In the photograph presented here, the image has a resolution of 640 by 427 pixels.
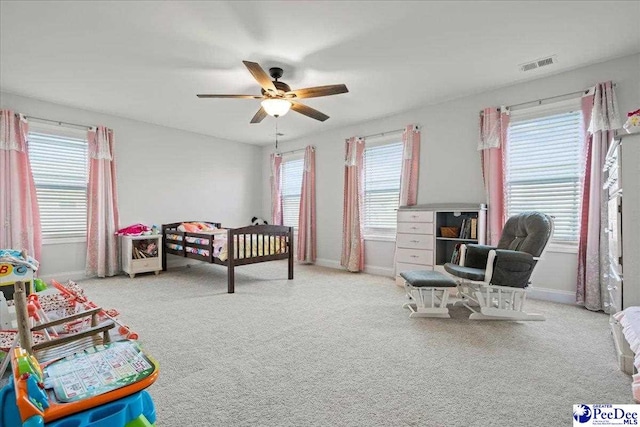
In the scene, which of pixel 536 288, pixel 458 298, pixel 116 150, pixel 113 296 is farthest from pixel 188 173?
pixel 536 288

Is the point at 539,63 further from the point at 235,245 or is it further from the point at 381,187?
the point at 235,245

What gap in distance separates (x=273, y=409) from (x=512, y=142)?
3666 millimetres

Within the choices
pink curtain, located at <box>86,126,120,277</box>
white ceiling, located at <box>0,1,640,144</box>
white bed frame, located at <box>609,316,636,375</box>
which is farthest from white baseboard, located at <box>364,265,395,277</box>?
pink curtain, located at <box>86,126,120,277</box>

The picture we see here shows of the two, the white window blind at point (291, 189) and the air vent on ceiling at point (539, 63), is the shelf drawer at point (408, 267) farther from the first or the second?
the white window blind at point (291, 189)

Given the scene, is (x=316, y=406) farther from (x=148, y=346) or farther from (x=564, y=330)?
(x=564, y=330)

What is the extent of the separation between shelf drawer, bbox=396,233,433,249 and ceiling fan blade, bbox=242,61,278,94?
2403 mm

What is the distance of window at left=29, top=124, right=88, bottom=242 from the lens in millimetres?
4027

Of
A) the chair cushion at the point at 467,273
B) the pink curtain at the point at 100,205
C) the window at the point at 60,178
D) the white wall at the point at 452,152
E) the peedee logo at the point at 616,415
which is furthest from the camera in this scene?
the pink curtain at the point at 100,205

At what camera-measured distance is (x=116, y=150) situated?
4.64 meters

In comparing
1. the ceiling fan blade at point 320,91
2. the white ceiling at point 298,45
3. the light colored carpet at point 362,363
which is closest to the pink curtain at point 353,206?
the white ceiling at point 298,45

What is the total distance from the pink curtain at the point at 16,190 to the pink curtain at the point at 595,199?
616 cm

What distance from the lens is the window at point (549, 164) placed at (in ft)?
10.5

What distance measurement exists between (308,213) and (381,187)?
149 cm

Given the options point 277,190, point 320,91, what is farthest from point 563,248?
point 277,190
